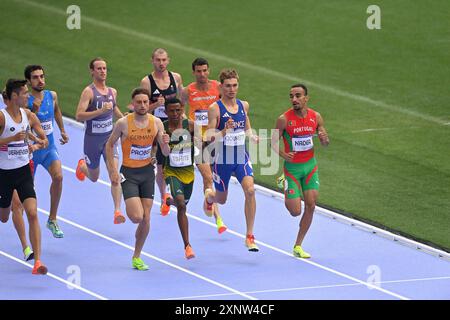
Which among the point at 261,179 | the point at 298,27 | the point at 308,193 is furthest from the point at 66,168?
the point at 298,27

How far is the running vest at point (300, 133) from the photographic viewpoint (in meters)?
16.0

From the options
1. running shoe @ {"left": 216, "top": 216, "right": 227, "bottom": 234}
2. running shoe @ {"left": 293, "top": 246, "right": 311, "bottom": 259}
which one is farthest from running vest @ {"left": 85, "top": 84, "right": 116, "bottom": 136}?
running shoe @ {"left": 293, "top": 246, "right": 311, "bottom": 259}

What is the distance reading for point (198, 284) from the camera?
15133 millimetres

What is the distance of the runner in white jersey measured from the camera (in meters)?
14.9

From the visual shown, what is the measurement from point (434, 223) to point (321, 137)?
106 inches

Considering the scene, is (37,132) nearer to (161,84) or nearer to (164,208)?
(161,84)

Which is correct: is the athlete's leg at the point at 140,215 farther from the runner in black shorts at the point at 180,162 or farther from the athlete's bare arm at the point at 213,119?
the athlete's bare arm at the point at 213,119

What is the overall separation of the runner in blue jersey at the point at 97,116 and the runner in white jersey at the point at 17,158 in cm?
179

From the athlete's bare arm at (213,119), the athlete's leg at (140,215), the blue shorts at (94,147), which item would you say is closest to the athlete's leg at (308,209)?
the athlete's bare arm at (213,119)

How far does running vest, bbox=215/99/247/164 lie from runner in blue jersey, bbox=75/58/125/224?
1.50 m

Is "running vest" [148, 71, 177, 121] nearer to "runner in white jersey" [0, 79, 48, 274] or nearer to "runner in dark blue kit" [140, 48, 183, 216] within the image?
"runner in dark blue kit" [140, 48, 183, 216]

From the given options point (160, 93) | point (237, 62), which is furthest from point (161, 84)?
point (237, 62)

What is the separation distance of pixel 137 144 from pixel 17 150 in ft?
4.85
